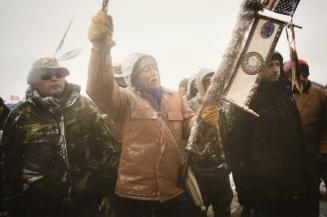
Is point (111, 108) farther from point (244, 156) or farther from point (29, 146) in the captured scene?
point (244, 156)

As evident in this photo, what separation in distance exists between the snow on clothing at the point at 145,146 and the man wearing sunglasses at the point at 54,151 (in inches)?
18.0

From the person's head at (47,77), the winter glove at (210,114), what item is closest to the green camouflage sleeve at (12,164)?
the person's head at (47,77)

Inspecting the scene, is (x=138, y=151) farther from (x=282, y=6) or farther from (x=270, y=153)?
(x=282, y=6)

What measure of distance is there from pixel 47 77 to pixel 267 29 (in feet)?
7.99

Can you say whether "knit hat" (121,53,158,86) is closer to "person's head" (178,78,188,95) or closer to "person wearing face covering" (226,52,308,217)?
"person wearing face covering" (226,52,308,217)

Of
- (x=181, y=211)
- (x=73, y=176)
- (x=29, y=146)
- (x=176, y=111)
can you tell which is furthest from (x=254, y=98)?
(x=29, y=146)

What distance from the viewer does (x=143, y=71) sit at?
→ 3053 millimetres

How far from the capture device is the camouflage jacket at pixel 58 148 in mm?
2920

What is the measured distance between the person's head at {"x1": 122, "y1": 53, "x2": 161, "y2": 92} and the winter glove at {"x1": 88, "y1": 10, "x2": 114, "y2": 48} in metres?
0.93

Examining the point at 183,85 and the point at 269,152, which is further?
the point at 183,85

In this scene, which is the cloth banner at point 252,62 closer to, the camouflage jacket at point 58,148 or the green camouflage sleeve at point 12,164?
the camouflage jacket at point 58,148

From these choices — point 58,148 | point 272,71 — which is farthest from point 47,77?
point 272,71

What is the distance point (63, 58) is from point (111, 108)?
129cm

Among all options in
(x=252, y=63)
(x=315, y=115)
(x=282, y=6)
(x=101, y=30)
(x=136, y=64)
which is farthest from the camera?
(x=315, y=115)
